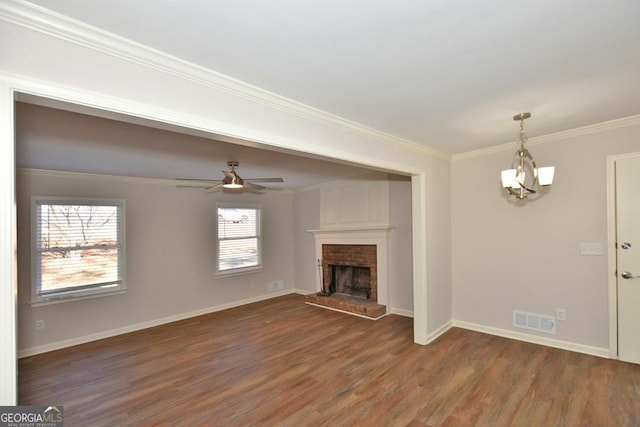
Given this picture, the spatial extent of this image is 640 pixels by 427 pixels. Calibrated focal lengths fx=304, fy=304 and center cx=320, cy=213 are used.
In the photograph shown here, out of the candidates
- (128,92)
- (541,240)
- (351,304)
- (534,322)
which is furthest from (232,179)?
(534,322)

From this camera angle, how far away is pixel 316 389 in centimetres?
297

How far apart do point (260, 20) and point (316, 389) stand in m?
3.06

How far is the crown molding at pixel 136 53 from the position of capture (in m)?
1.36

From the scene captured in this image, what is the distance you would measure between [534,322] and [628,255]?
1.25m

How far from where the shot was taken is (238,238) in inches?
250

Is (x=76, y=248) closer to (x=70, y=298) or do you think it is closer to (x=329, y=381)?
(x=70, y=298)

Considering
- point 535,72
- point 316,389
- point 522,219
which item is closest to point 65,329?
point 316,389

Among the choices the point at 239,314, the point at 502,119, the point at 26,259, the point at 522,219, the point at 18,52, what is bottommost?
the point at 239,314

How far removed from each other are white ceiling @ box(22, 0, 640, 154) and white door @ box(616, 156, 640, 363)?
904 mm

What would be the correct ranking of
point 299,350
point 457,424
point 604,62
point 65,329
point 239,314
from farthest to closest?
1. point 239,314
2. point 65,329
3. point 299,350
4. point 457,424
5. point 604,62

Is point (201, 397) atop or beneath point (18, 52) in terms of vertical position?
beneath

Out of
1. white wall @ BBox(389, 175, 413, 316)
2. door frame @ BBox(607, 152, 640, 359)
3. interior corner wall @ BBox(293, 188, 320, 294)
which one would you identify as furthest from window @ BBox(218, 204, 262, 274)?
door frame @ BBox(607, 152, 640, 359)

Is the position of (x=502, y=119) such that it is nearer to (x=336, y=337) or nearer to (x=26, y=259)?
(x=336, y=337)

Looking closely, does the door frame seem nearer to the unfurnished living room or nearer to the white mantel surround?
the unfurnished living room
